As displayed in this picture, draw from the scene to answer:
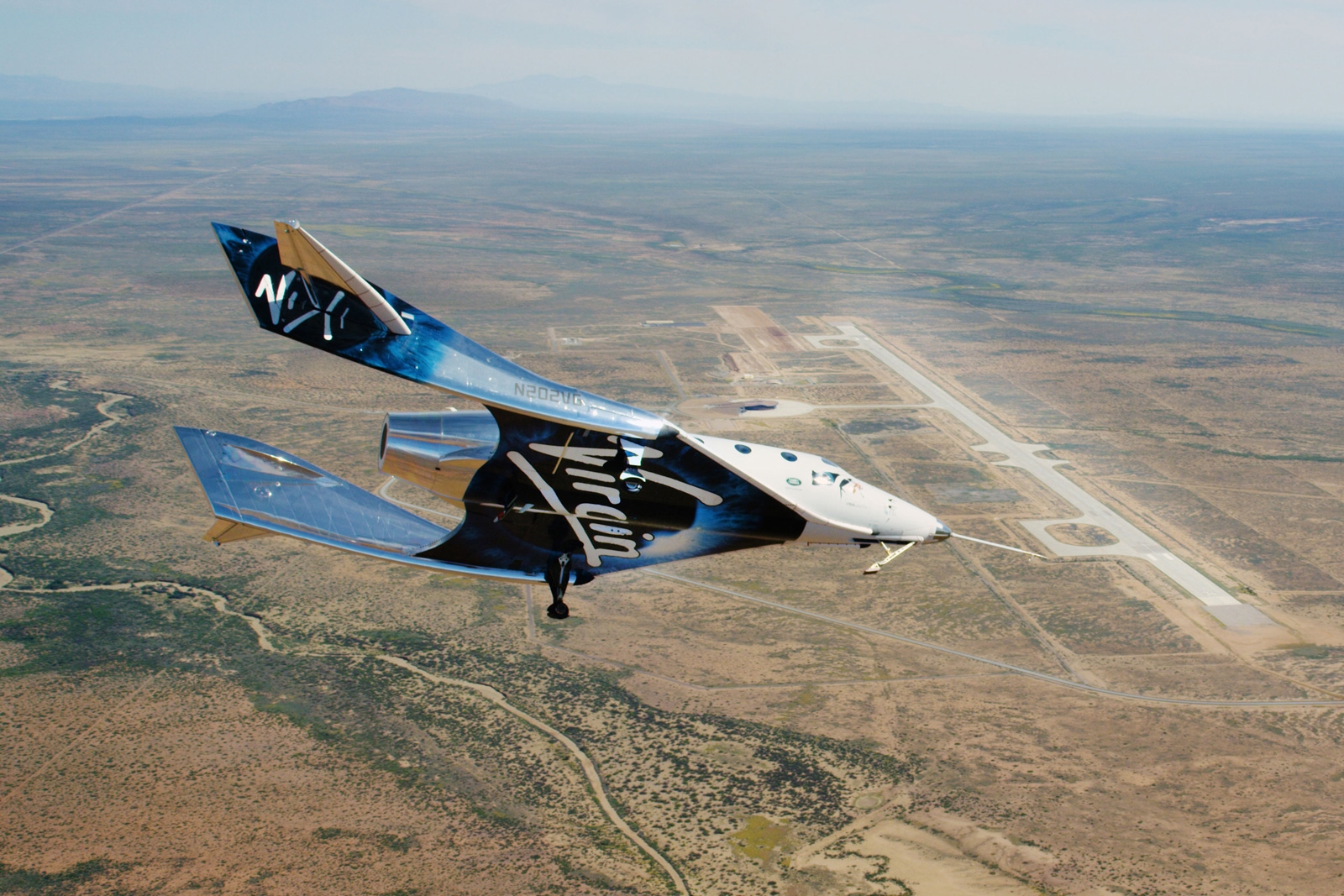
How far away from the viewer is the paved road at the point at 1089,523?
65.1 metres

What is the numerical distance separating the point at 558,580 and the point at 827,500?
26.6 ft

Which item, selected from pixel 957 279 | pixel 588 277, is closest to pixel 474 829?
pixel 588 277

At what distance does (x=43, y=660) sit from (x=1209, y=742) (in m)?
59.2

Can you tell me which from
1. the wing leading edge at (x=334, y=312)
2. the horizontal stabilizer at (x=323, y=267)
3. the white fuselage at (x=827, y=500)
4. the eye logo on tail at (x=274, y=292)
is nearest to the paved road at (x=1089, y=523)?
the white fuselage at (x=827, y=500)

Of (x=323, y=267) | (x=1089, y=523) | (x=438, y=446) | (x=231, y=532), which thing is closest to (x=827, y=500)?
(x=438, y=446)

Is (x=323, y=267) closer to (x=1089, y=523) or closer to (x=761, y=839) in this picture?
(x=761, y=839)

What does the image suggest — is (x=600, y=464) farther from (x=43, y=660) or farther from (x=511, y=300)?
(x=511, y=300)

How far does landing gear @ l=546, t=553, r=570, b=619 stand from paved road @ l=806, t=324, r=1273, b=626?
49.7 m

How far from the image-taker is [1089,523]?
76.8 meters

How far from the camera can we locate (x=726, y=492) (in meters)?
29.1

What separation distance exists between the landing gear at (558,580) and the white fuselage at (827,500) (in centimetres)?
546

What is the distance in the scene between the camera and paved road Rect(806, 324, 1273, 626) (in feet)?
213

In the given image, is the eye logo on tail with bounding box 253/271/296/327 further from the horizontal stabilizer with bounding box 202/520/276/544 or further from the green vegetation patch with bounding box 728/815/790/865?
the green vegetation patch with bounding box 728/815/790/865

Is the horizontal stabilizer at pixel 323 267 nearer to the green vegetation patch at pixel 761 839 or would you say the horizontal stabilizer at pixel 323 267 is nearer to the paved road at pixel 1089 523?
the green vegetation patch at pixel 761 839
